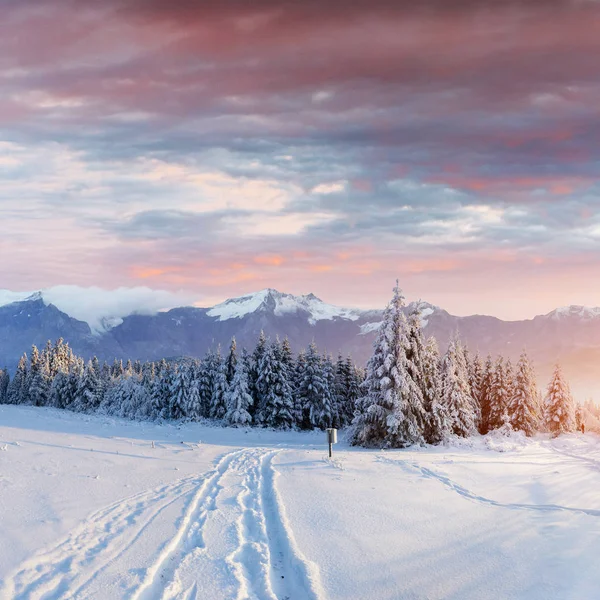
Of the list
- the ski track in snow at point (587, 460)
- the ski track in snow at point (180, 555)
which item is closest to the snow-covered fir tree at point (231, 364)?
the ski track in snow at point (587, 460)

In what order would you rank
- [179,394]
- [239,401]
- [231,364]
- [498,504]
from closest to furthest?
Answer: 1. [498,504]
2. [239,401]
3. [179,394]
4. [231,364]

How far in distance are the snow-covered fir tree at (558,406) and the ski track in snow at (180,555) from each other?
5124 cm

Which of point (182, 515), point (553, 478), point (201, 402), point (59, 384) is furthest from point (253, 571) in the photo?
point (59, 384)

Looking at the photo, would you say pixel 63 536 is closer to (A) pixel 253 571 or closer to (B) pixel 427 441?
(A) pixel 253 571

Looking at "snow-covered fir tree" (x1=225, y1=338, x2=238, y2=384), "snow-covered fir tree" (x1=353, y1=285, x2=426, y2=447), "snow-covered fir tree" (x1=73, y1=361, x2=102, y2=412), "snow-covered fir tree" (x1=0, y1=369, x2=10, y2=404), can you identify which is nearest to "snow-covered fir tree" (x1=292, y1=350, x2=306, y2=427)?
"snow-covered fir tree" (x1=225, y1=338, x2=238, y2=384)

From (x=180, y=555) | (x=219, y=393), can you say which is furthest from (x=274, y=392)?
(x=180, y=555)

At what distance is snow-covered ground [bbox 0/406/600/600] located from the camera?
666cm

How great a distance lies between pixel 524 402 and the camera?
51188mm

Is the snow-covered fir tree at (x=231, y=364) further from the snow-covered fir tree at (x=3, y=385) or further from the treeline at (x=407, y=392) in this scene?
the snow-covered fir tree at (x=3, y=385)

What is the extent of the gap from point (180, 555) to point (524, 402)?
51.6 meters

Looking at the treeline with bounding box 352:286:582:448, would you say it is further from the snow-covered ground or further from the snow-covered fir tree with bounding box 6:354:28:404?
the snow-covered fir tree with bounding box 6:354:28:404

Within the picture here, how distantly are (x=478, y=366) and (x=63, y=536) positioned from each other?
193ft

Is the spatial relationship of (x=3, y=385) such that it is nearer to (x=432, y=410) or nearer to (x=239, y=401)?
(x=239, y=401)

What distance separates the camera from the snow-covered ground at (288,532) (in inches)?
262
